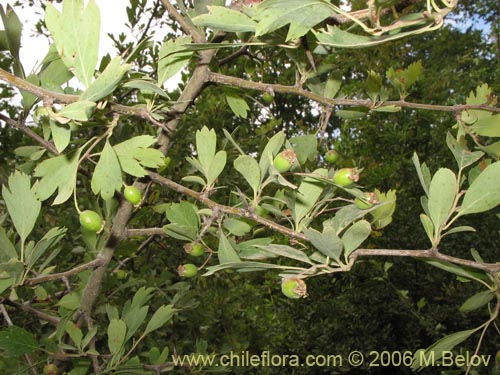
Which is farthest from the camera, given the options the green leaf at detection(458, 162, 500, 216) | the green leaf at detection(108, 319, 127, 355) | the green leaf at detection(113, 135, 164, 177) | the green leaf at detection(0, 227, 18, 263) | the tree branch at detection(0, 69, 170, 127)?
the green leaf at detection(108, 319, 127, 355)

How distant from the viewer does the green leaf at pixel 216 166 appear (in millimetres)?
1093

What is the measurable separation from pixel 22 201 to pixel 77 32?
1.66 ft

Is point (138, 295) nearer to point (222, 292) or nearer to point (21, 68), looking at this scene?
point (21, 68)

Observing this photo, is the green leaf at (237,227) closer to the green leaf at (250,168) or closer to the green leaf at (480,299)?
the green leaf at (250,168)

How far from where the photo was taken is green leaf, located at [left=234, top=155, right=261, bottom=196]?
0.94 meters

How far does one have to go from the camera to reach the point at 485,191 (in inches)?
33.9

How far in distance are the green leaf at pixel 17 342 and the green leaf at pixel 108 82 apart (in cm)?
76

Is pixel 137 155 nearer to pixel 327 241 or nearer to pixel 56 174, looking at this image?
pixel 56 174

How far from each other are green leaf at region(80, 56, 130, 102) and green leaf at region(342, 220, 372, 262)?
1.61ft

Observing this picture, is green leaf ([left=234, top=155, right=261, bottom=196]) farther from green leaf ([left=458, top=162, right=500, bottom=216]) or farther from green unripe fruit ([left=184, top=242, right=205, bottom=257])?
green leaf ([left=458, top=162, right=500, bottom=216])

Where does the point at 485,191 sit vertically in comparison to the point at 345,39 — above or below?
below

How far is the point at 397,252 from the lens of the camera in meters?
0.82

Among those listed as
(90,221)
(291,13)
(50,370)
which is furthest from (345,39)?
(50,370)

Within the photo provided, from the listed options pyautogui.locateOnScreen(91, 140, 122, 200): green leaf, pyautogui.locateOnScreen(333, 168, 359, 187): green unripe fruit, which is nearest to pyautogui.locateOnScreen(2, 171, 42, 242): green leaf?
pyautogui.locateOnScreen(91, 140, 122, 200): green leaf
